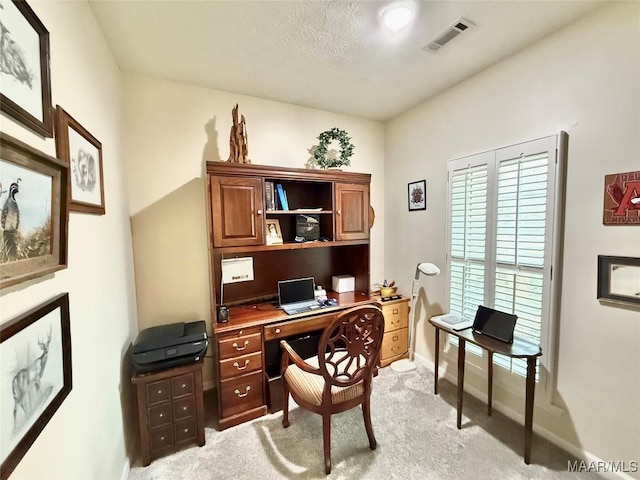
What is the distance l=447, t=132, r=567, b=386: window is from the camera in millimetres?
1767

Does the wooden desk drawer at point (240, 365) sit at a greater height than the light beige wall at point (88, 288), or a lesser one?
lesser

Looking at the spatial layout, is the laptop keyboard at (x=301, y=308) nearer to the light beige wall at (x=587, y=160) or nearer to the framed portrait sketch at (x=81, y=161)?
the framed portrait sketch at (x=81, y=161)

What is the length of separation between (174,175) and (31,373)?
178 cm

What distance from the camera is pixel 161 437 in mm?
1779

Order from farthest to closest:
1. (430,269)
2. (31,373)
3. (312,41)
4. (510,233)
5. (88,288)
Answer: (430,269)
(510,233)
(312,41)
(88,288)
(31,373)

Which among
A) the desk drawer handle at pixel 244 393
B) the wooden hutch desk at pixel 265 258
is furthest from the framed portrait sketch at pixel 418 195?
the desk drawer handle at pixel 244 393

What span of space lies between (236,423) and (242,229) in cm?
149

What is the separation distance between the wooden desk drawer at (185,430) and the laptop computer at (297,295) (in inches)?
39.7

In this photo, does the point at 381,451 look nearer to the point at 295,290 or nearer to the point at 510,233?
the point at 295,290

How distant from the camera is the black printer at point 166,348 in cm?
172

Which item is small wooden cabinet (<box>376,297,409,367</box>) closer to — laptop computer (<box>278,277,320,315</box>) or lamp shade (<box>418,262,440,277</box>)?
lamp shade (<box>418,262,440,277</box>)

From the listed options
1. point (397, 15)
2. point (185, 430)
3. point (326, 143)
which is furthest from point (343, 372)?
point (397, 15)

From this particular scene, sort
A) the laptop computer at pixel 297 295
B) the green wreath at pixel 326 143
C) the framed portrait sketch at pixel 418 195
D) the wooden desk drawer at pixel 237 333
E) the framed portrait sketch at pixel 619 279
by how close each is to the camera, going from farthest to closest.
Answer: the framed portrait sketch at pixel 418 195 → the green wreath at pixel 326 143 → the laptop computer at pixel 297 295 → the wooden desk drawer at pixel 237 333 → the framed portrait sketch at pixel 619 279

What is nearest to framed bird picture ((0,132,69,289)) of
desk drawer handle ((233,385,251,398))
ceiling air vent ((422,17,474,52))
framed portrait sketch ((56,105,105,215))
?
framed portrait sketch ((56,105,105,215))
